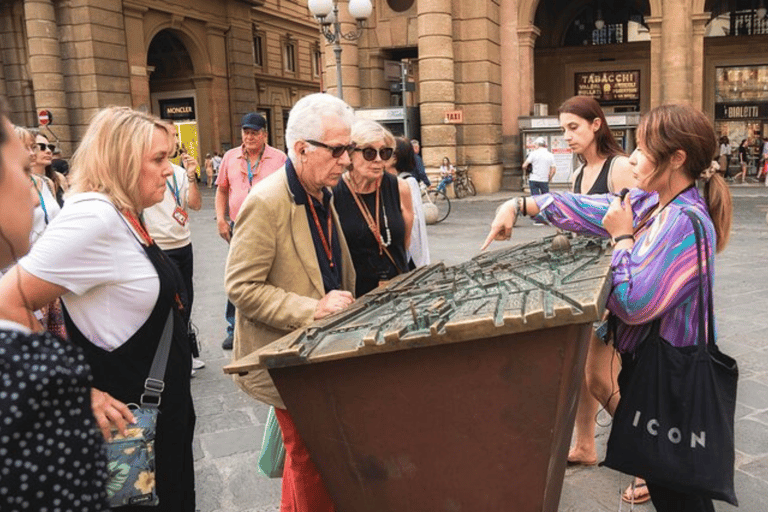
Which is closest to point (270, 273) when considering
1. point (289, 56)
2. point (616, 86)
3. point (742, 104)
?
point (616, 86)

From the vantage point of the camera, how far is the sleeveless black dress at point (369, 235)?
328 cm

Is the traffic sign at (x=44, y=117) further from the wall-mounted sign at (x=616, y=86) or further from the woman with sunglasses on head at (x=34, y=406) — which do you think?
the woman with sunglasses on head at (x=34, y=406)

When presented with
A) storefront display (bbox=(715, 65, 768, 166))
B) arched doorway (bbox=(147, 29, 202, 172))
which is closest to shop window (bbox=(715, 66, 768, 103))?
storefront display (bbox=(715, 65, 768, 166))

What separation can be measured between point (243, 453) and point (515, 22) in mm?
17628

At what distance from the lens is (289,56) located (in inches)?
1452

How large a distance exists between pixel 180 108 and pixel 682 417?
95.3 feet

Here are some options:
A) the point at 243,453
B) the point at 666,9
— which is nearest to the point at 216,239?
the point at 243,453

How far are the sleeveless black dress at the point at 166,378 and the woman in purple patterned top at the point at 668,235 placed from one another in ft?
4.57

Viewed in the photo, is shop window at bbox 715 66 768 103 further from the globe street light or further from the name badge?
the name badge

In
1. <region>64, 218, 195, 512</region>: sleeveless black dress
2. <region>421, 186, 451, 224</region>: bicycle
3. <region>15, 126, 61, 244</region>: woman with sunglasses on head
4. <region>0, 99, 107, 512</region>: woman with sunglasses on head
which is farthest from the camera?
<region>421, 186, 451, 224</region>: bicycle

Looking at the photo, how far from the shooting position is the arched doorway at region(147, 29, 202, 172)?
1113 inches

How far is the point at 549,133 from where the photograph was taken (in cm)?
1867

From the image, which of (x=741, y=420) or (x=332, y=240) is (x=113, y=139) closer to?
(x=332, y=240)

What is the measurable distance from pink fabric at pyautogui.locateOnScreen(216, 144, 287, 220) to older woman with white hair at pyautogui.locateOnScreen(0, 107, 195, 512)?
326 cm
